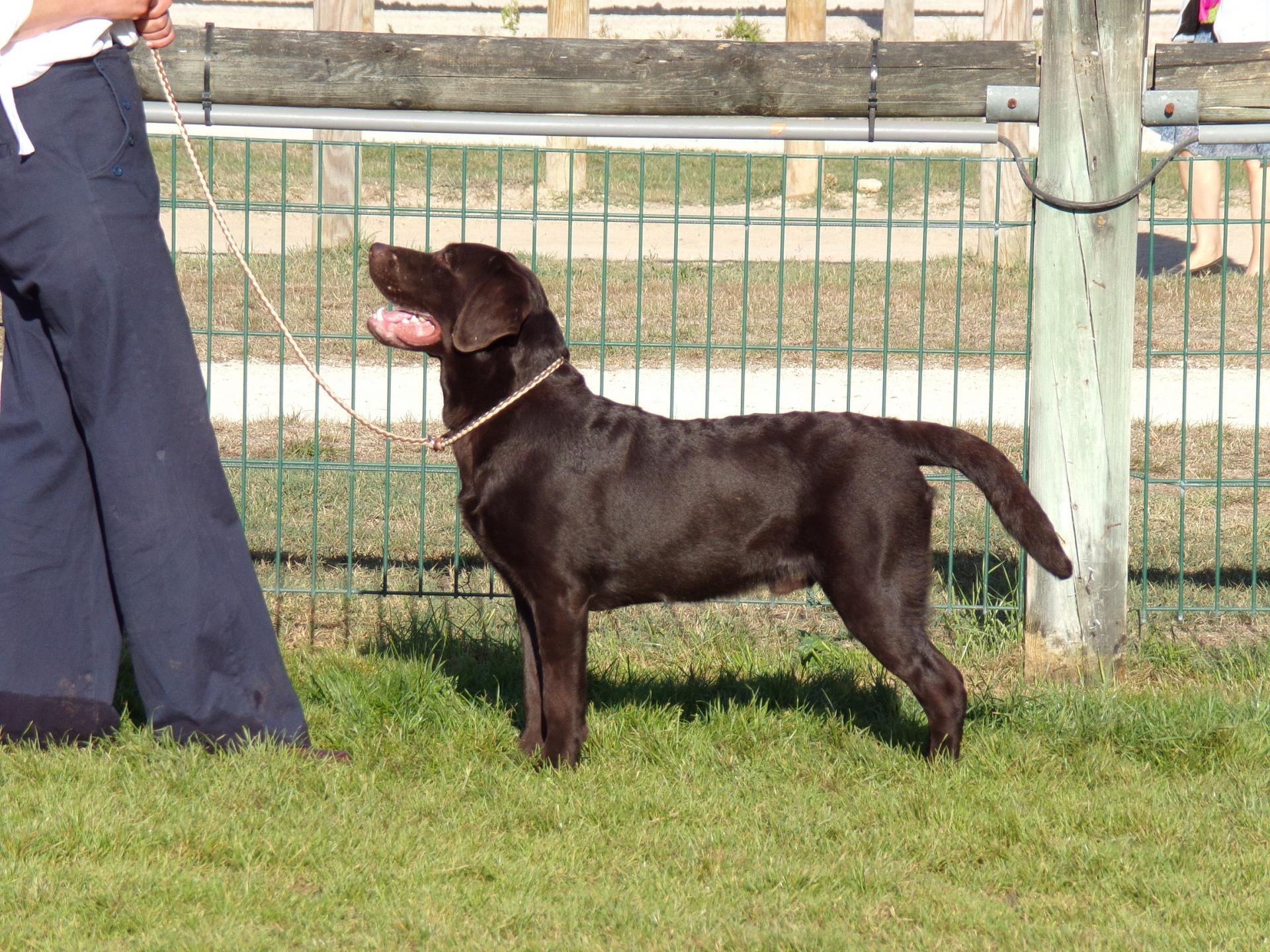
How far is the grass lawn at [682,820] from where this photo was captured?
3092 millimetres

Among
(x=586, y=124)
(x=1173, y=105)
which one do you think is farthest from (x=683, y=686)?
(x=1173, y=105)

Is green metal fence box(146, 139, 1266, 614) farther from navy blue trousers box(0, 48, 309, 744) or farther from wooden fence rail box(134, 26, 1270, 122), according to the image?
navy blue trousers box(0, 48, 309, 744)

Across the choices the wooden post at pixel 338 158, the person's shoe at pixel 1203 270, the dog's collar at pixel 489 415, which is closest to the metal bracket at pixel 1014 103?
the dog's collar at pixel 489 415

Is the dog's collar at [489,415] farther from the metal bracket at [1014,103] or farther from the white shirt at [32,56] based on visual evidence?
the metal bracket at [1014,103]

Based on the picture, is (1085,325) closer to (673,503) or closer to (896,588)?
(896,588)

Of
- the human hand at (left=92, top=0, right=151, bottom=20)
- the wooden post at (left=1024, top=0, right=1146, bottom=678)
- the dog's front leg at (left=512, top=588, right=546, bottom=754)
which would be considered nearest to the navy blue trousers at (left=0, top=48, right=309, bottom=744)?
the human hand at (left=92, top=0, right=151, bottom=20)

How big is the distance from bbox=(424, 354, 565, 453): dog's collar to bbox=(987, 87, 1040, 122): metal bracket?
166cm

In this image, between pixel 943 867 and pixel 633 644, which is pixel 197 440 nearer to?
pixel 633 644

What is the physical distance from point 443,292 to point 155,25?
3.28ft

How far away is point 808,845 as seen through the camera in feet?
11.5

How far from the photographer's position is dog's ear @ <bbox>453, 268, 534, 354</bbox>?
394 cm

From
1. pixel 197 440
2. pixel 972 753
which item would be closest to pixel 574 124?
pixel 197 440

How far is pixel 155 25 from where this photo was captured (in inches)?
145

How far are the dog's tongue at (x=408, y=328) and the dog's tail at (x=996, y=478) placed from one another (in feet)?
4.22
